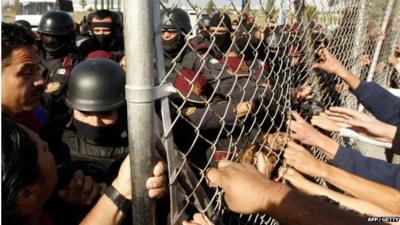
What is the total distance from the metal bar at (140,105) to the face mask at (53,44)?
13.6ft

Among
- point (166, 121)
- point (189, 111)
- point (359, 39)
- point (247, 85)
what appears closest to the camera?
point (166, 121)

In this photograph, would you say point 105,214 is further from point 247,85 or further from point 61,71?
point 61,71

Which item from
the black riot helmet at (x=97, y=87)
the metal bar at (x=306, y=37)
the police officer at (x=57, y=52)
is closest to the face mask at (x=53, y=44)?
the police officer at (x=57, y=52)

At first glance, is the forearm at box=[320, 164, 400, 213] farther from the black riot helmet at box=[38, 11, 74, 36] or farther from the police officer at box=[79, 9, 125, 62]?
the black riot helmet at box=[38, 11, 74, 36]

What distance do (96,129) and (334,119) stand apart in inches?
60.2

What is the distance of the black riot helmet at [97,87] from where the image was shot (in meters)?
2.11

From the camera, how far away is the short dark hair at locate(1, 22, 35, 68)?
1.53 meters

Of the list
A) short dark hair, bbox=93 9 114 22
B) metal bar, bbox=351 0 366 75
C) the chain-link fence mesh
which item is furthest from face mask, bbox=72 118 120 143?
short dark hair, bbox=93 9 114 22

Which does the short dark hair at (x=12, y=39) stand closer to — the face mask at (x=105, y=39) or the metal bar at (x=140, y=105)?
the metal bar at (x=140, y=105)

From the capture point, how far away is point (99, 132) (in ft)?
6.84

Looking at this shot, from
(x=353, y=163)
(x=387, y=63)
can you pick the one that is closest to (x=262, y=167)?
(x=353, y=163)

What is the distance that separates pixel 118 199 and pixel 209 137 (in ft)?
5.43

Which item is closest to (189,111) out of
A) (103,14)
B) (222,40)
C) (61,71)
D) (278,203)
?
(278,203)

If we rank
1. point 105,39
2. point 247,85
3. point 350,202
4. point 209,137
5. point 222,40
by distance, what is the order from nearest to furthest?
point 350,202 < point 247,85 < point 209,137 < point 222,40 < point 105,39
